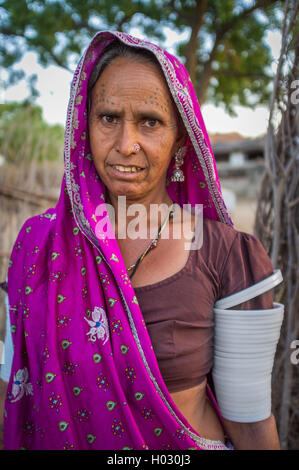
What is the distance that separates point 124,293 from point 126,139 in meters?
0.55

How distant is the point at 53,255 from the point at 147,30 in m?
4.97

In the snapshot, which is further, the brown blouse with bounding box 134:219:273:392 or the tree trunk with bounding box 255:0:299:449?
the tree trunk with bounding box 255:0:299:449

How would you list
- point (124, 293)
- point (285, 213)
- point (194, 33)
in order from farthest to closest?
point (194, 33) < point (285, 213) < point (124, 293)

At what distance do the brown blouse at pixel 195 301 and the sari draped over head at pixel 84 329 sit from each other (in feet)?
0.28

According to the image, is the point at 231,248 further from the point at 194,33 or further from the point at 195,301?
the point at 194,33

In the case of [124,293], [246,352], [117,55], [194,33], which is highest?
[194,33]

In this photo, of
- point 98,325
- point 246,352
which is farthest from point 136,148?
point 246,352

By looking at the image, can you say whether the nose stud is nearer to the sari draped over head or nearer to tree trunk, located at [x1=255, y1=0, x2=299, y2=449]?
the sari draped over head

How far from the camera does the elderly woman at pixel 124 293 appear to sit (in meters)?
1.29

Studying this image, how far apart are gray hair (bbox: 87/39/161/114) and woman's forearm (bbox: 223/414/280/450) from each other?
4.52 ft

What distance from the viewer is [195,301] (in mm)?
1375

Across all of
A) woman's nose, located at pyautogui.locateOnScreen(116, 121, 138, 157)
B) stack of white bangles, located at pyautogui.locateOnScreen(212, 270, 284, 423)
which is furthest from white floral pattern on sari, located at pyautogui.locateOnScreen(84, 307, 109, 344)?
woman's nose, located at pyautogui.locateOnScreen(116, 121, 138, 157)

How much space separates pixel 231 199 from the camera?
1367 cm

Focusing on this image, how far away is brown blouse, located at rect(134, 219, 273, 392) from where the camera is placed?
1.35m
